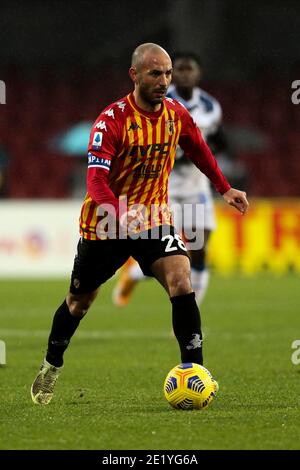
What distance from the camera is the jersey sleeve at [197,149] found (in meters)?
6.40

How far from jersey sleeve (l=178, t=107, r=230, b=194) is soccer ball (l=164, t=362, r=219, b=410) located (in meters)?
1.11

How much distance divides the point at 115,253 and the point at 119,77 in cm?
2068

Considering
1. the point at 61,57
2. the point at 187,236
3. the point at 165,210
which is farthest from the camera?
the point at 61,57

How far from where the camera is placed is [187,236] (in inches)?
402

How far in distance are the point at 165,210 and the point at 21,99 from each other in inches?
818

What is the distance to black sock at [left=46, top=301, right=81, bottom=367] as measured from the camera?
21.0ft

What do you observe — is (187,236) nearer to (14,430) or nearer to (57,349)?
(57,349)

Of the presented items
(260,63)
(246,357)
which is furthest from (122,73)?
(246,357)

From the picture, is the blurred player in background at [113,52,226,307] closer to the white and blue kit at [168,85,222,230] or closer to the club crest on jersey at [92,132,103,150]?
the white and blue kit at [168,85,222,230]

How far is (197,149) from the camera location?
6.49m

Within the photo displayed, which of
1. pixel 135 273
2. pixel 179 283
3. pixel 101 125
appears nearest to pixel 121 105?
pixel 101 125

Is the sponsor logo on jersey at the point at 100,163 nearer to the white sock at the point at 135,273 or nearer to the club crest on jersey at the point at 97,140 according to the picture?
the club crest on jersey at the point at 97,140

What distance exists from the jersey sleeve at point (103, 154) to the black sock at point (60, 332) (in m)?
0.82

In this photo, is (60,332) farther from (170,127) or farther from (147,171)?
(170,127)
